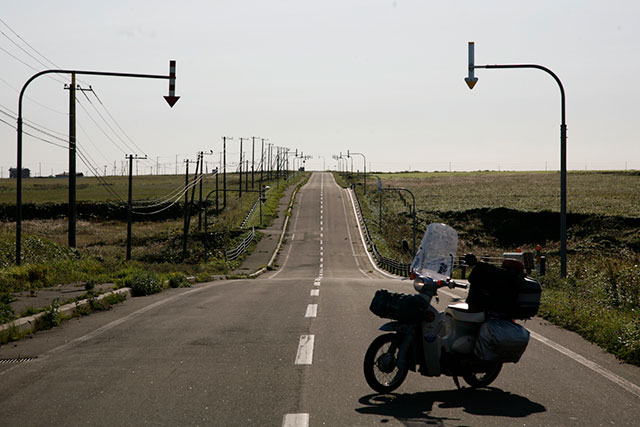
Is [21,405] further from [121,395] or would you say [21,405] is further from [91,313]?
[91,313]

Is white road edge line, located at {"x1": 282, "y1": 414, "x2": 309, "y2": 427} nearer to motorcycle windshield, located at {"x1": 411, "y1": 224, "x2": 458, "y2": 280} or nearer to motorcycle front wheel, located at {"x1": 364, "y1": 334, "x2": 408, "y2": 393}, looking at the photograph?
motorcycle front wheel, located at {"x1": 364, "y1": 334, "x2": 408, "y2": 393}

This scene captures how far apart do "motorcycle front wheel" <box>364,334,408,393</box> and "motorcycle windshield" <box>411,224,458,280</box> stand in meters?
0.82

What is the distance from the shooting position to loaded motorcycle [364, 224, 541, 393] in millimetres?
6727

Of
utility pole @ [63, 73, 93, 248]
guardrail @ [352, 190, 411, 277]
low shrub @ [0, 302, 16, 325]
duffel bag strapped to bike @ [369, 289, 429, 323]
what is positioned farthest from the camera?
guardrail @ [352, 190, 411, 277]

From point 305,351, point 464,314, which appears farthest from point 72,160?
point 464,314

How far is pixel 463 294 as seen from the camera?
19.3 metres

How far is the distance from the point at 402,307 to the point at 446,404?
1077mm

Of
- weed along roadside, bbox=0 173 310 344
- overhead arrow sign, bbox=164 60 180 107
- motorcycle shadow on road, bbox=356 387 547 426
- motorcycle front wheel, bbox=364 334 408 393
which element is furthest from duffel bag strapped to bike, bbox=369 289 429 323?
overhead arrow sign, bbox=164 60 180 107

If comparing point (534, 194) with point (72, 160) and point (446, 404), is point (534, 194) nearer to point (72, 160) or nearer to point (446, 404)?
point (72, 160)

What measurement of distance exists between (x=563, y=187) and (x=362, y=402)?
17.0 metres

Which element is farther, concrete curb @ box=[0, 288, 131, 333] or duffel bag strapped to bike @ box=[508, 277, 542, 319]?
concrete curb @ box=[0, 288, 131, 333]

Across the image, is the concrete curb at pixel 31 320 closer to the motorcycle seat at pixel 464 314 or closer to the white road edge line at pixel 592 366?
the motorcycle seat at pixel 464 314

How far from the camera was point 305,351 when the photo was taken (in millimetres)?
8812

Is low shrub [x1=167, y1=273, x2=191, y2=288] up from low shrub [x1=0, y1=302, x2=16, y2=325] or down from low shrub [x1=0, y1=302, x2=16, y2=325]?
down
